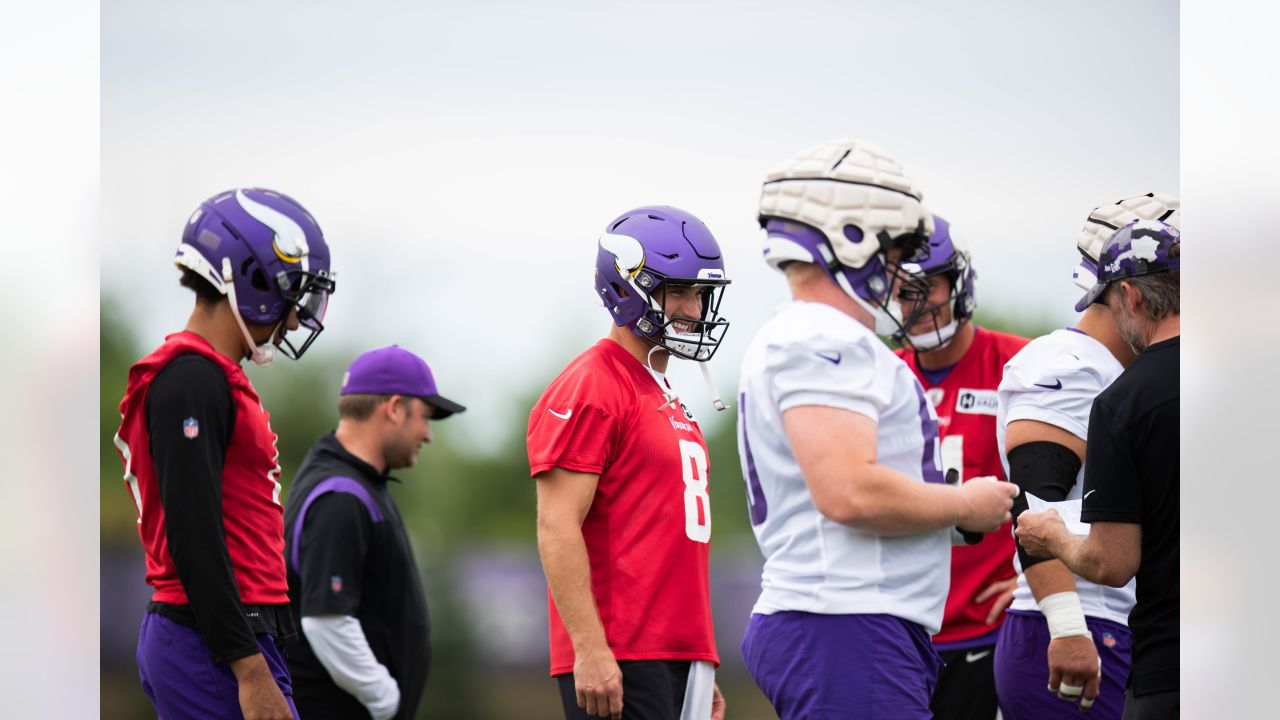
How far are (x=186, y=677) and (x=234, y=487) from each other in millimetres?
536

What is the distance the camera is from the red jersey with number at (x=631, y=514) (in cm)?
388

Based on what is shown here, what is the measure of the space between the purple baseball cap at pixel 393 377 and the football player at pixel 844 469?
3.21m

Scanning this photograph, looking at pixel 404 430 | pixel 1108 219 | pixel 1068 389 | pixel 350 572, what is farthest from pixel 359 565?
pixel 1108 219

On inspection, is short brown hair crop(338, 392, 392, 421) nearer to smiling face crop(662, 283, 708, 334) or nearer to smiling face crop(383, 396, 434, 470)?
smiling face crop(383, 396, 434, 470)

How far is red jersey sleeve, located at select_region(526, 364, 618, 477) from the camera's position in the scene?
152 inches

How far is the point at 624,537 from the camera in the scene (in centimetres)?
393

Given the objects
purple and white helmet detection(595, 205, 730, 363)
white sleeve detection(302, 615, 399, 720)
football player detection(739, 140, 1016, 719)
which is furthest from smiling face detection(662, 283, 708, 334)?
white sleeve detection(302, 615, 399, 720)

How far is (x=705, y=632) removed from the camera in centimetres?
400

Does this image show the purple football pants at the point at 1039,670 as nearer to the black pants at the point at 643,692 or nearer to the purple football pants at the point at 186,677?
the black pants at the point at 643,692

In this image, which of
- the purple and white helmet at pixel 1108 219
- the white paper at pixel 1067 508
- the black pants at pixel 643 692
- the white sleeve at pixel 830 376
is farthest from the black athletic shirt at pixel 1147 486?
the black pants at pixel 643 692

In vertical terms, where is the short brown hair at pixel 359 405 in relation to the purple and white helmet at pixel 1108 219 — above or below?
below

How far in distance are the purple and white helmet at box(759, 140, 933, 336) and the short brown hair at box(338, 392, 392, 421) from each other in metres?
3.25
